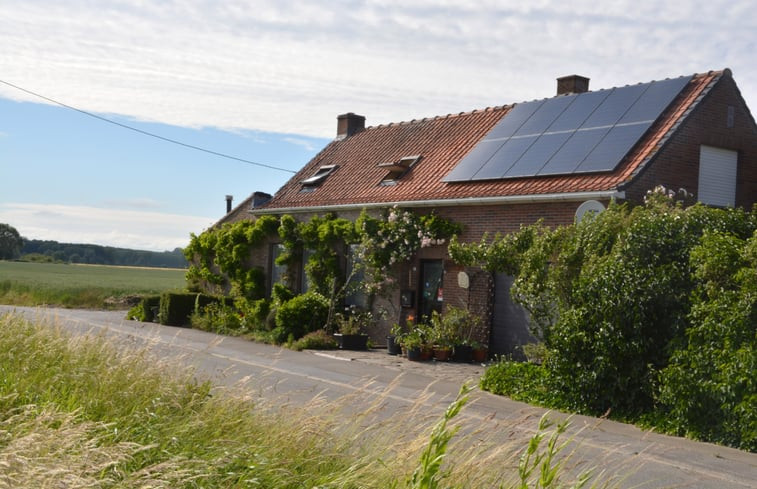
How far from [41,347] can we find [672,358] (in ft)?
24.7

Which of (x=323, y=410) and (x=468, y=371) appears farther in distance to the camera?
(x=468, y=371)

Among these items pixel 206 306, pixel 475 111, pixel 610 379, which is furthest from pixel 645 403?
pixel 206 306

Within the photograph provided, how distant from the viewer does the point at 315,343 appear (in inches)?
768

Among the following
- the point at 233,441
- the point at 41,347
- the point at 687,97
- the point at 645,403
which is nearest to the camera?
the point at 233,441

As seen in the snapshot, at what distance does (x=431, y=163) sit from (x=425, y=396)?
54.9 ft

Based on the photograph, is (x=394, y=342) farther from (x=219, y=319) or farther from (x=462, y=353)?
(x=219, y=319)

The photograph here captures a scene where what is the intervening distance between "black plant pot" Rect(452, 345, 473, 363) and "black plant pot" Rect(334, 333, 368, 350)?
294 centimetres

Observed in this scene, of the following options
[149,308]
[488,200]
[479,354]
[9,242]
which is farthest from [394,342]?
[9,242]

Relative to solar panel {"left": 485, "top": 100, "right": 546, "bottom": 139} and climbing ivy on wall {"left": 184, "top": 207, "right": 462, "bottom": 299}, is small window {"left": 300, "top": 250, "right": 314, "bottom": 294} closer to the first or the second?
climbing ivy on wall {"left": 184, "top": 207, "right": 462, "bottom": 299}

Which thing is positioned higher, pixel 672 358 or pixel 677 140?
pixel 677 140

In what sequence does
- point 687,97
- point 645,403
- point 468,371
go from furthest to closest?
point 687,97 < point 468,371 < point 645,403

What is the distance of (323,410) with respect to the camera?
6062 millimetres

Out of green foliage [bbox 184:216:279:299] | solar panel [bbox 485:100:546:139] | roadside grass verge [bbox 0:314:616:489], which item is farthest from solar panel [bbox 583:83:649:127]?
roadside grass verge [bbox 0:314:616:489]

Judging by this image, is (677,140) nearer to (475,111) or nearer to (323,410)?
(475,111)
